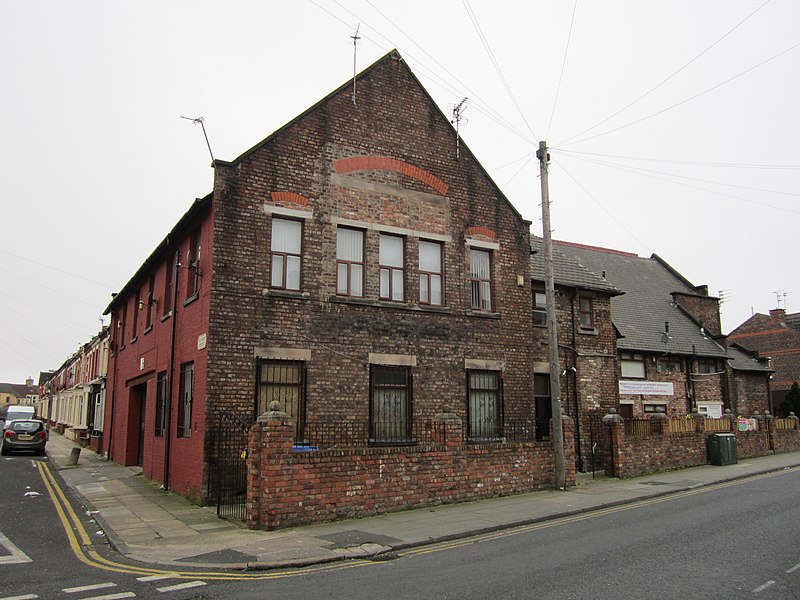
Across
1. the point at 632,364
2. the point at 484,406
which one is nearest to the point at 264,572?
the point at 484,406

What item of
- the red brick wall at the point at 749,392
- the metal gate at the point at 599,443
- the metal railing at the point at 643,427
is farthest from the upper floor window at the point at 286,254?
the red brick wall at the point at 749,392

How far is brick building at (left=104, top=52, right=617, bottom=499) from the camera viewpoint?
14812 millimetres

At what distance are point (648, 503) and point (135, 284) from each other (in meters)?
19.2

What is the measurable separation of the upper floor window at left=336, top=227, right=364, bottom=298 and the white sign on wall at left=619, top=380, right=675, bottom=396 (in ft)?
48.0

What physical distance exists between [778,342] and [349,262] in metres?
39.9

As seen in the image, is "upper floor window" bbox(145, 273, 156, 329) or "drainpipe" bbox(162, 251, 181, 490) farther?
"upper floor window" bbox(145, 273, 156, 329)

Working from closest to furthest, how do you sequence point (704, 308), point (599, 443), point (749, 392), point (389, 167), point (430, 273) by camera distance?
1. point (389, 167)
2. point (430, 273)
3. point (599, 443)
4. point (749, 392)
5. point (704, 308)

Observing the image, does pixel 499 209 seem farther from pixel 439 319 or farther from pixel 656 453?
pixel 656 453

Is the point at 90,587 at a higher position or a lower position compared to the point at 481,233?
lower

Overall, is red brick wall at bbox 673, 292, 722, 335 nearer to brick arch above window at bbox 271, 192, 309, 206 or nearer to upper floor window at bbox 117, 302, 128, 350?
brick arch above window at bbox 271, 192, 309, 206

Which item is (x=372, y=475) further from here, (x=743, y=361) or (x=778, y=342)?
(x=778, y=342)

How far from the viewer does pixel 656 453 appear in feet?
66.5

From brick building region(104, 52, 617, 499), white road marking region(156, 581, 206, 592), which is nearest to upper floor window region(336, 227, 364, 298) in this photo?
brick building region(104, 52, 617, 499)

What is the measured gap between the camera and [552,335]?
655 inches
